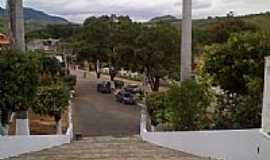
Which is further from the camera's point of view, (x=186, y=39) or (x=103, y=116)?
(x=103, y=116)

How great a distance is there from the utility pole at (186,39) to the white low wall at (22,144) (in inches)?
167

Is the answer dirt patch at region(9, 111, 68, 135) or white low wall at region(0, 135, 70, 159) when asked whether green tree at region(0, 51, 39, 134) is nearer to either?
white low wall at region(0, 135, 70, 159)

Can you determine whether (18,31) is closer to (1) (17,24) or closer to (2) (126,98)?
(1) (17,24)

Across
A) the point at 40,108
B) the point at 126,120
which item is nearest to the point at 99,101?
the point at 126,120

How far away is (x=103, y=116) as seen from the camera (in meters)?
34.2

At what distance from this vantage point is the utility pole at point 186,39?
15578mm

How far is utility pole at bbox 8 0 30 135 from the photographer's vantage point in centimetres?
1518

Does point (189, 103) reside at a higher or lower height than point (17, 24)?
lower

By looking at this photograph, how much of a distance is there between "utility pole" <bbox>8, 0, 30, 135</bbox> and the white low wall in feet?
3.99

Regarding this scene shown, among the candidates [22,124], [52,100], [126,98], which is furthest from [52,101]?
[126,98]

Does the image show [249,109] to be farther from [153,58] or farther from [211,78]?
[153,58]

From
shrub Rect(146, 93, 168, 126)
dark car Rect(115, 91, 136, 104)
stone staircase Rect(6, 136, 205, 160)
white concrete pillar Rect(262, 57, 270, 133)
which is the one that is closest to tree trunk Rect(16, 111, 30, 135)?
stone staircase Rect(6, 136, 205, 160)

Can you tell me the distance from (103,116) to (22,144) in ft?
71.4

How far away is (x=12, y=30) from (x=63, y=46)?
6050 centimetres
